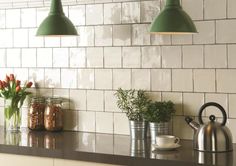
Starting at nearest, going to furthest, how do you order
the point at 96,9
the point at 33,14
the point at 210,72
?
the point at 210,72
the point at 96,9
the point at 33,14

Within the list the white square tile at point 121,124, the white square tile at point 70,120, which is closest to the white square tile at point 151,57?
the white square tile at point 121,124

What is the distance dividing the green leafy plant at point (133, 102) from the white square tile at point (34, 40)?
0.63 m

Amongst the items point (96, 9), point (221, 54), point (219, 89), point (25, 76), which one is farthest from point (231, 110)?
point (25, 76)

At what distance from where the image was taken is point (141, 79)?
273cm

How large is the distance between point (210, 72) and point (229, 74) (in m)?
0.10

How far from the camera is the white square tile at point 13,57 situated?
123 inches

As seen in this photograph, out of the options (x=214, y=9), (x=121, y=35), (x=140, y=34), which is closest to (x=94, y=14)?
(x=121, y=35)

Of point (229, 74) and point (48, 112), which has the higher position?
point (229, 74)

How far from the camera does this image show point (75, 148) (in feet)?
7.79

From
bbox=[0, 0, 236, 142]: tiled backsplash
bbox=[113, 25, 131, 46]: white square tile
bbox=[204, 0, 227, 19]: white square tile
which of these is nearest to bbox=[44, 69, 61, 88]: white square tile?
bbox=[0, 0, 236, 142]: tiled backsplash

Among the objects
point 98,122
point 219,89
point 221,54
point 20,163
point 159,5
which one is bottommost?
point 20,163

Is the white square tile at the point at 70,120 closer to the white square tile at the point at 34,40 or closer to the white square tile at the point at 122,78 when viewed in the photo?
the white square tile at the point at 122,78

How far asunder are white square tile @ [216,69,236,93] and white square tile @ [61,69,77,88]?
2.94 feet

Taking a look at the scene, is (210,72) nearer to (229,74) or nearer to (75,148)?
(229,74)
